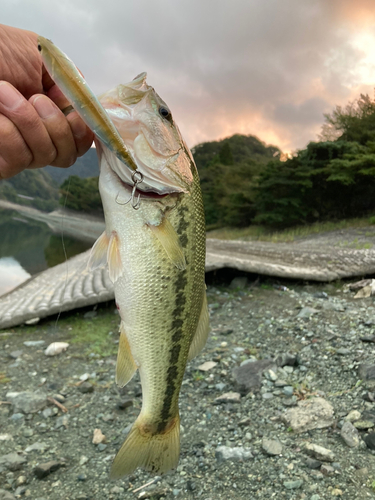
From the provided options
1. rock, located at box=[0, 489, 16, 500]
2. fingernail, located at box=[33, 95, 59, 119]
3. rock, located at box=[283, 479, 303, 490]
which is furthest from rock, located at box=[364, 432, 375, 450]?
fingernail, located at box=[33, 95, 59, 119]

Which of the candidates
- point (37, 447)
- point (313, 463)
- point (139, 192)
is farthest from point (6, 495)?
point (139, 192)

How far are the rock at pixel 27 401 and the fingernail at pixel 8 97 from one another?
290 centimetres

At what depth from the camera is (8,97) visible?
162 cm

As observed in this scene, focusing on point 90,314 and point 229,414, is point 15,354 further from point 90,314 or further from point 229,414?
point 229,414

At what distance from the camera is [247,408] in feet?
10.8

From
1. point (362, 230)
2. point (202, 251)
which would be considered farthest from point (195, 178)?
point (362, 230)

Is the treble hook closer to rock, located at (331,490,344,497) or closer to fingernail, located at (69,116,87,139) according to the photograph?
fingernail, located at (69,116,87,139)

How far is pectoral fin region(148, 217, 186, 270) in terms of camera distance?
61.4 inches

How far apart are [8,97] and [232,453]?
2742 mm

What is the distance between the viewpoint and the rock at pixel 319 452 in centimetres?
262

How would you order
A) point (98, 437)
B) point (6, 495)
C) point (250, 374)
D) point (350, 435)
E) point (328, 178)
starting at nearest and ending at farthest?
point (6, 495) → point (350, 435) → point (98, 437) → point (250, 374) → point (328, 178)

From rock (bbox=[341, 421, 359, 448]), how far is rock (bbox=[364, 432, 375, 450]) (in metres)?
0.07

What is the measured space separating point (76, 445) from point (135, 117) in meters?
2.74

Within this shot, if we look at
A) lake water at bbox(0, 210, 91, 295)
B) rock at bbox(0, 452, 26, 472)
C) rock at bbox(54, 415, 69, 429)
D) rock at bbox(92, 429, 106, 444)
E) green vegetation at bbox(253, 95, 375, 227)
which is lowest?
lake water at bbox(0, 210, 91, 295)
